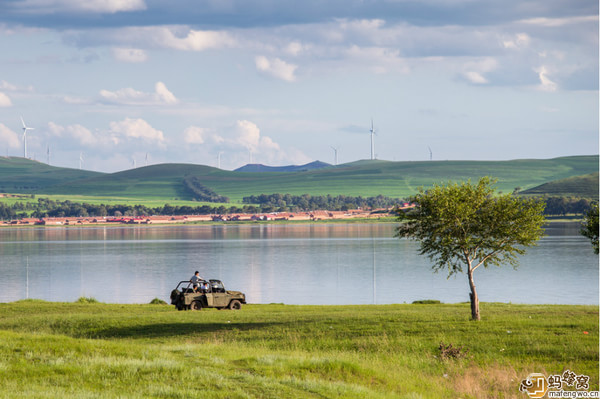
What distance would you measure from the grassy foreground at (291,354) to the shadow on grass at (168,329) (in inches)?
2.4

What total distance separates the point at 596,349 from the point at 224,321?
17525 millimetres

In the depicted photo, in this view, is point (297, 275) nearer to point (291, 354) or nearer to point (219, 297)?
point (219, 297)

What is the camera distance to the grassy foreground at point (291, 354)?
17.5 meters

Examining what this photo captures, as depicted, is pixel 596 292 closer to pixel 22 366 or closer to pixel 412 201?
pixel 412 201

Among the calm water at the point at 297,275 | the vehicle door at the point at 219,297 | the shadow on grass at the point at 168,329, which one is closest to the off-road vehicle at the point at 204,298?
the vehicle door at the point at 219,297

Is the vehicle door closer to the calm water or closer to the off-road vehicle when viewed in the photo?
the off-road vehicle

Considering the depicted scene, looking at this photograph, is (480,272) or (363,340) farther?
(480,272)

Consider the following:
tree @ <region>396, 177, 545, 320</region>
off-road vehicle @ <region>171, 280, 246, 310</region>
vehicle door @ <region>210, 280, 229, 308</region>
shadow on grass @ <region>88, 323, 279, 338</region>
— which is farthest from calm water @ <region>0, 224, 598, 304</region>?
shadow on grass @ <region>88, 323, 279, 338</region>

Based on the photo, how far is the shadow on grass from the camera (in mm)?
33312

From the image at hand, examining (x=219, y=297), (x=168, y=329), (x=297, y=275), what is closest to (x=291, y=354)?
(x=168, y=329)

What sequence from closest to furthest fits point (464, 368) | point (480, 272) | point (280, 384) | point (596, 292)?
point (280, 384), point (464, 368), point (596, 292), point (480, 272)

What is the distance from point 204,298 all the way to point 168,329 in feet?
32.6

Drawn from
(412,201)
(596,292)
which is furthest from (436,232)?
(596,292)

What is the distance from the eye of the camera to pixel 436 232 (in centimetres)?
3491
